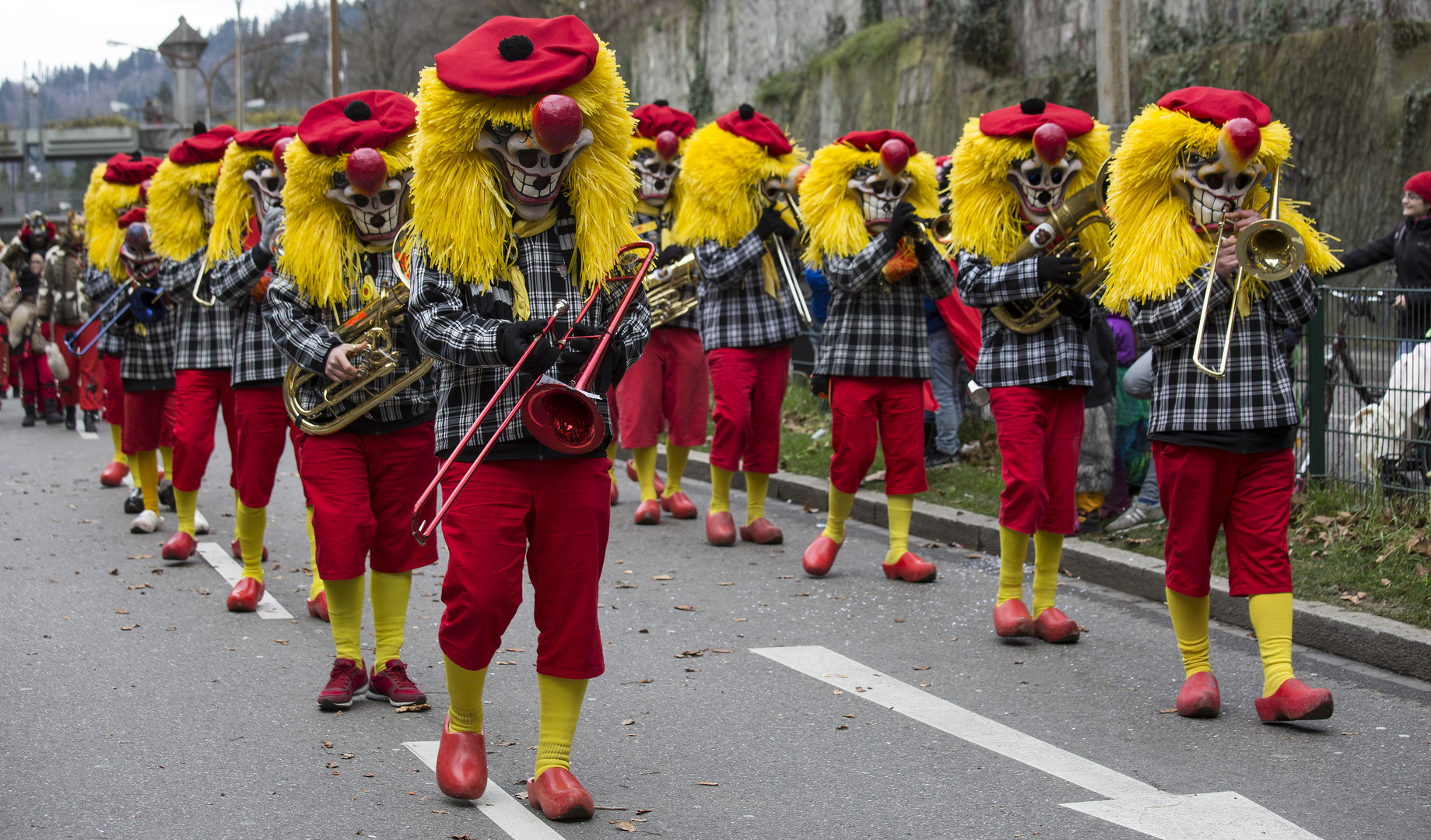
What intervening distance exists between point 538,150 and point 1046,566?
3.20 m

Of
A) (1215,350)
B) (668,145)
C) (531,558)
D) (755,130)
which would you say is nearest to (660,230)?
(668,145)

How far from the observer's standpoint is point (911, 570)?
285 inches

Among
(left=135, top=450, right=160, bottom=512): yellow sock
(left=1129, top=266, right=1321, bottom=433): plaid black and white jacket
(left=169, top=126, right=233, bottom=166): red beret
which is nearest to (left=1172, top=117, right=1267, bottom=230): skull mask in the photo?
(left=1129, top=266, right=1321, bottom=433): plaid black and white jacket

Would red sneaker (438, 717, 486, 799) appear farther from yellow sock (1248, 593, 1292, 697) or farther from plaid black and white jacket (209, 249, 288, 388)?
yellow sock (1248, 593, 1292, 697)

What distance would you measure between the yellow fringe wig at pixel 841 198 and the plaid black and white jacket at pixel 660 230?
1702mm

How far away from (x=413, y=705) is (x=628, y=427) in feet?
13.3

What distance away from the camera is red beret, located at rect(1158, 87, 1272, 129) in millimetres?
4984

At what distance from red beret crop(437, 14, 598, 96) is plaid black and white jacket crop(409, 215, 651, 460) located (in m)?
0.43

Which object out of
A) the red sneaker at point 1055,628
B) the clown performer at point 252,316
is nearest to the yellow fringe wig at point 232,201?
the clown performer at point 252,316

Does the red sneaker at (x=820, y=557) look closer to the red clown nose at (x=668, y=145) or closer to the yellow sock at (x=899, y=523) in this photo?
the yellow sock at (x=899, y=523)

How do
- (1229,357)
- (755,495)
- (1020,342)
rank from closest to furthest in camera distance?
(1229,357)
(1020,342)
(755,495)

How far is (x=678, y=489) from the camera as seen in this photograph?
9.38 meters

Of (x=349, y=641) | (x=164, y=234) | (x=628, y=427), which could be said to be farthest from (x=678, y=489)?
(x=349, y=641)

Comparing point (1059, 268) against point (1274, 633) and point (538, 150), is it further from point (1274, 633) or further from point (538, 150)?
point (538, 150)
